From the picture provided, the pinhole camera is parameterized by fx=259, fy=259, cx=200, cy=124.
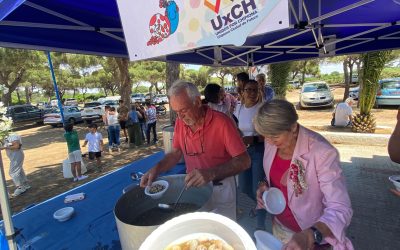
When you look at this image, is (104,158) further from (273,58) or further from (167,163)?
(167,163)

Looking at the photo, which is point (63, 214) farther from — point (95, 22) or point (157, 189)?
point (95, 22)

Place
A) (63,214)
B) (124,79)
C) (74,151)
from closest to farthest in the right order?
(63,214)
(74,151)
(124,79)

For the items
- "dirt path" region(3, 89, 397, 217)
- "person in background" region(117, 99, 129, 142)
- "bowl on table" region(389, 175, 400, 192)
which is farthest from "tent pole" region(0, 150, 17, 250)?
"person in background" region(117, 99, 129, 142)

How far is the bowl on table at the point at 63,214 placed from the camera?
1.84 metres

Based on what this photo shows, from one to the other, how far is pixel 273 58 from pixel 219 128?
4478 mm

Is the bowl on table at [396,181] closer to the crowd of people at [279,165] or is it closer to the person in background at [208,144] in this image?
the crowd of people at [279,165]

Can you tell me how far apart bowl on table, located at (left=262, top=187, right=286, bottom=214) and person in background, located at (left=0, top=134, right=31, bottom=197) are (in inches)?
224

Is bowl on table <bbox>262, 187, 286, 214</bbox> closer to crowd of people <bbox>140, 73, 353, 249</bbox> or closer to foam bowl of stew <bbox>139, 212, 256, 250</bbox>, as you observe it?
crowd of people <bbox>140, 73, 353, 249</bbox>

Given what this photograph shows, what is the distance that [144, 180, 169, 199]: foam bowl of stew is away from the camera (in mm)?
1401

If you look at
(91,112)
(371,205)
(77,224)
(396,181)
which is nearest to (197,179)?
(77,224)

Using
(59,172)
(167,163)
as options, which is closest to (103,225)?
(167,163)

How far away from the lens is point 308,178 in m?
1.26

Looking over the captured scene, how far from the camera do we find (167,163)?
1.83 m

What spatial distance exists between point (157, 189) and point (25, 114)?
78.6 feet
